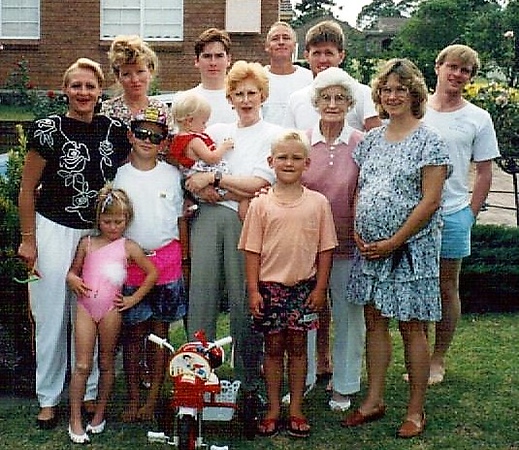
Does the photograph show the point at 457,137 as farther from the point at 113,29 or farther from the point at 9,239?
the point at 113,29

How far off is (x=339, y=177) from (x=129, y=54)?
1261mm

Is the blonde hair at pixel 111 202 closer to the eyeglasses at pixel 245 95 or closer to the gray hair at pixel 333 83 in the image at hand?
the eyeglasses at pixel 245 95

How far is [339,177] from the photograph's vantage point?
4555mm

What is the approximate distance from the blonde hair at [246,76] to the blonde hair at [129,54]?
0.44 metres

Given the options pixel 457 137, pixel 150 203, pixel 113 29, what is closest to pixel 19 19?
pixel 113 29

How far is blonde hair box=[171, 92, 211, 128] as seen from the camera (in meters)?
4.43

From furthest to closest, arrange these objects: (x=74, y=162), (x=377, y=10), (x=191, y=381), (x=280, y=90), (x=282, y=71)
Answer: (x=377, y=10) < (x=282, y=71) < (x=280, y=90) < (x=74, y=162) < (x=191, y=381)

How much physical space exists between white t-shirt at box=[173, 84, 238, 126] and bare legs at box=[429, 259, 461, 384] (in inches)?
58.1

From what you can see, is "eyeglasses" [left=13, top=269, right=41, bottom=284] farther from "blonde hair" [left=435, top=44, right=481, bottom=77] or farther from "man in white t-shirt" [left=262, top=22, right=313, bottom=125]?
"blonde hair" [left=435, top=44, right=481, bottom=77]

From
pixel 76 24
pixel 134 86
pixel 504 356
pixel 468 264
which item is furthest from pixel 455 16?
pixel 134 86

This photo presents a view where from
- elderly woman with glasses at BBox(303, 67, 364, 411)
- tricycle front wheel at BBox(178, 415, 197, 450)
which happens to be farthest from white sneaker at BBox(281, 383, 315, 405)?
tricycle front wheel at BBox(178, 415, 197, 450)

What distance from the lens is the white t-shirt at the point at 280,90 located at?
5324mm

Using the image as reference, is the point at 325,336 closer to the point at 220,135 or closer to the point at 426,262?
the point at 426,262

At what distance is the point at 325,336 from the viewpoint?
5293 mm
